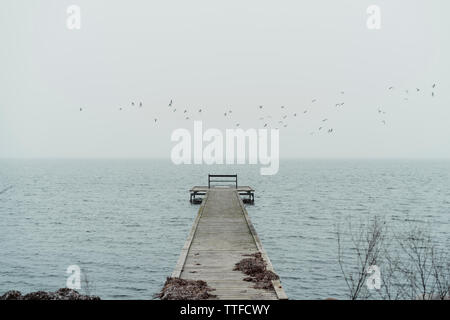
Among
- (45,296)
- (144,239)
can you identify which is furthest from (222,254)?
(144,239)

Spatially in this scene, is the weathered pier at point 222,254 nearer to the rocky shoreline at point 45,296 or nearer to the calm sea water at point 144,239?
the rocky shoreline at point 45,296

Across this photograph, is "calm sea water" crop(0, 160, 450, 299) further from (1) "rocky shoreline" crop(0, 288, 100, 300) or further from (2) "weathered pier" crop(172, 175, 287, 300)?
(1) "rocky shoreline" crop(0, 288, 100, 300)

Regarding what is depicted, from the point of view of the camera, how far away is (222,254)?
13.4 m

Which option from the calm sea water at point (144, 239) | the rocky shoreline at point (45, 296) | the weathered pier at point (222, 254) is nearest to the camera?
the rocky shoreline at point (45, 296)

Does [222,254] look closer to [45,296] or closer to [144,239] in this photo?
[45,296]

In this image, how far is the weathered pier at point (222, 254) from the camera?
9578mm

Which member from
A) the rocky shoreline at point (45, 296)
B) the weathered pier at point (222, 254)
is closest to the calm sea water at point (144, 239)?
the weathered pier at point (222, 254)

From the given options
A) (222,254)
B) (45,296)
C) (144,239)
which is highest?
(45,296)

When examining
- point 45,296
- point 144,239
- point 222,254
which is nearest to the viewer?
point 45,296

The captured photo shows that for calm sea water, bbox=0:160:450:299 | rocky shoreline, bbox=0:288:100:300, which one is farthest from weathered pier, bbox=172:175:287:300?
calm sea water, bbox=0:160:450:299

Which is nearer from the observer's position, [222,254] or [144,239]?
[222,254]

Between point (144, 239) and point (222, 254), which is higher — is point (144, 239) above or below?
below

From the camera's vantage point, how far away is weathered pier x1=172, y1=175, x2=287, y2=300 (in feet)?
31.4
